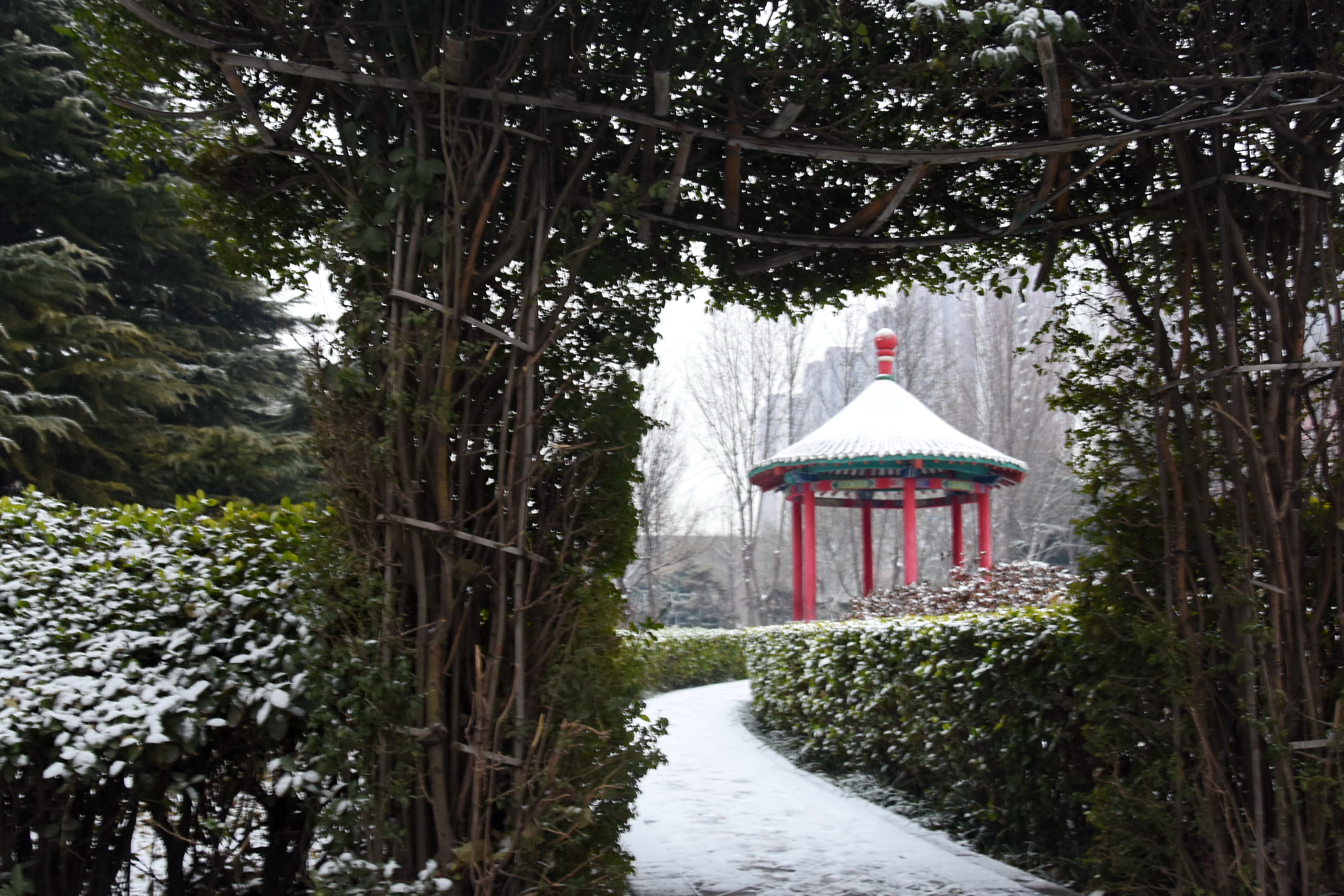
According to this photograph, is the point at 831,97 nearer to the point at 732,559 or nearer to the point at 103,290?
the point at 103,290

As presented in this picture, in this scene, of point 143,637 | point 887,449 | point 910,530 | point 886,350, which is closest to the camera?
point 143,637

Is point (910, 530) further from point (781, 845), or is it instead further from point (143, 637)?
point (143, 637)

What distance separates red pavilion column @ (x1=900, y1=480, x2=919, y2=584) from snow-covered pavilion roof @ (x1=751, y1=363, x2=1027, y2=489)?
0.35 m

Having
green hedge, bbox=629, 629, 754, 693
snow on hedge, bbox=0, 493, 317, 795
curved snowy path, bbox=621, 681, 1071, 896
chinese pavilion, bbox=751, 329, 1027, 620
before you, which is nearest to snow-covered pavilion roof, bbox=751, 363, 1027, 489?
chinese pavilion, bbox=751, 329, 1027, 620

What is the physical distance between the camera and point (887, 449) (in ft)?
43.6

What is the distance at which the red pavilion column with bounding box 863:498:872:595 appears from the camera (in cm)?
1427

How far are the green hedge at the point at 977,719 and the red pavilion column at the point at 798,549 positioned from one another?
6.77 meters

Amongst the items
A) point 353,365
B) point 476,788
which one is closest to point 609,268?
point 353,365

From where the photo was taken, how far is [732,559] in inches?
1364

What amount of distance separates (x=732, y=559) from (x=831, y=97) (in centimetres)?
3176

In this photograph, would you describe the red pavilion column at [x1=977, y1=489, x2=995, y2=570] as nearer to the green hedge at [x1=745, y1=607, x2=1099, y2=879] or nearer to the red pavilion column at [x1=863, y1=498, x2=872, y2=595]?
the red pavilion column at [x1=863, y1=498, x2=872, y2=595]

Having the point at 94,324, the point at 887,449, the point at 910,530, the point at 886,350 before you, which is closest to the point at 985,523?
Result: the point at 910,530

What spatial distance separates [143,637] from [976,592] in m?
8.37

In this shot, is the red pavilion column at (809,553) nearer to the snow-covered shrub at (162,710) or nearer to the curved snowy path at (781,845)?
the curved snowy path at (781,845)
